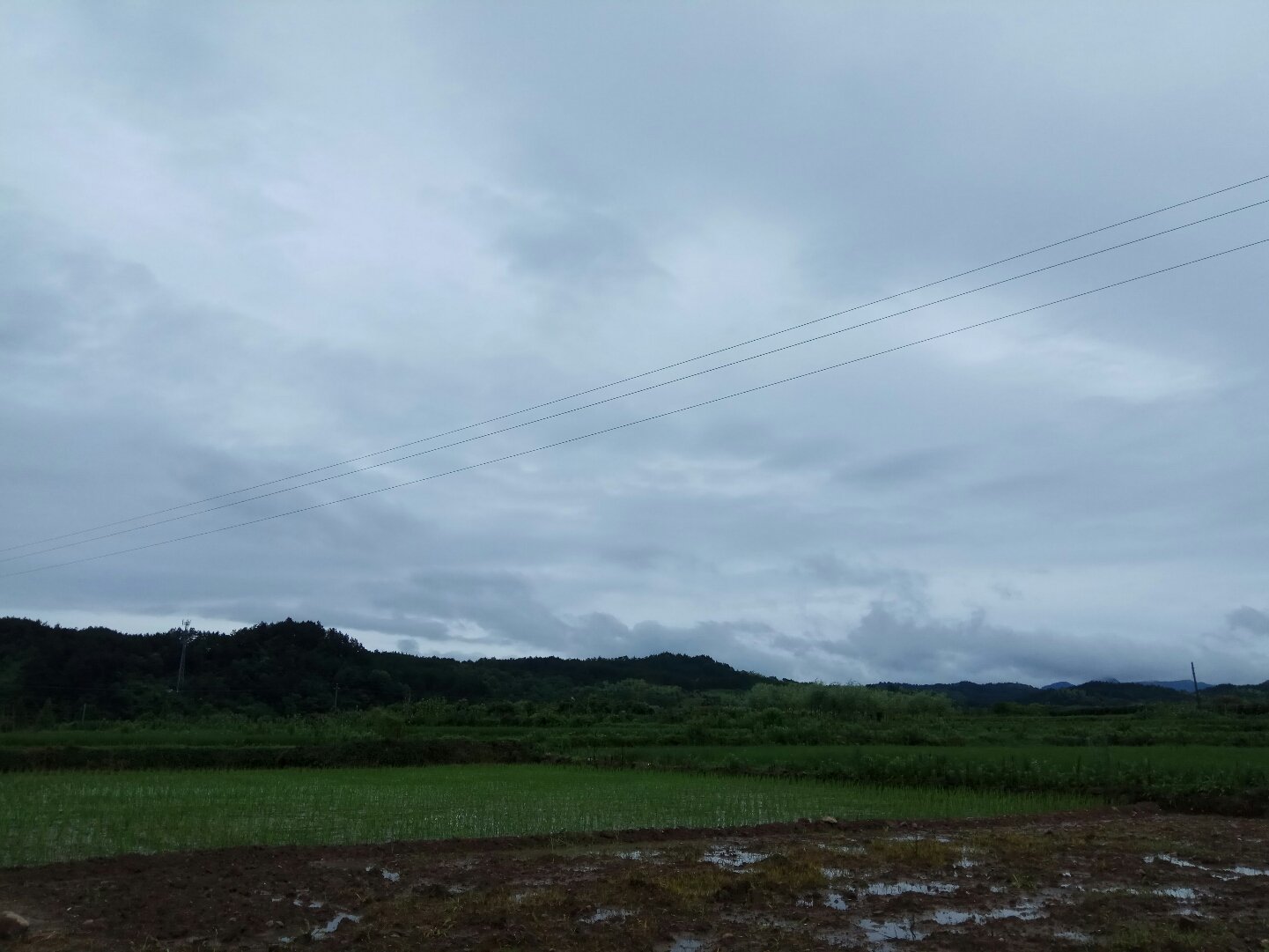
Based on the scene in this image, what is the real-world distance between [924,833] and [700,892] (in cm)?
803

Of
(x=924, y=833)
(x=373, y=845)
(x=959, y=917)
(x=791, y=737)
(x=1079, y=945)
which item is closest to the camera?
(x=1079, y=945)

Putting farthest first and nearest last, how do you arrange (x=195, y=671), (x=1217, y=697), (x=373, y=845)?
1. (x=195, y=671)
2. (x=1217, y=697)
3. (x=373, y=845)

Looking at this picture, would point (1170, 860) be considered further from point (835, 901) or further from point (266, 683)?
point (266, 683)

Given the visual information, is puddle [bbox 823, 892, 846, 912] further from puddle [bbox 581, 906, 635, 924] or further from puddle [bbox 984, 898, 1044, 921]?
puddle [bbox 581, 906, 635, 924]

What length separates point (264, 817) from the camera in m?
18.8

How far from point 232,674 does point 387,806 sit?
192 feet

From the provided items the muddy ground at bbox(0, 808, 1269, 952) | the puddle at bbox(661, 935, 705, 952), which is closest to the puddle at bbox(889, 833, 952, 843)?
the muddy ground at bbox(0, 808, 1269, 952)

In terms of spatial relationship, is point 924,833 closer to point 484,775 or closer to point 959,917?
point 959,917

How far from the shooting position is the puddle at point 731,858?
45.3ft

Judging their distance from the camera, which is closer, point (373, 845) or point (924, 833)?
point (373, 845)

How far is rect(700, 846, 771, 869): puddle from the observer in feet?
45.3

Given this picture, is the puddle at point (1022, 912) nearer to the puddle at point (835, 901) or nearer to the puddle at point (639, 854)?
the puddle at point (835, 901)

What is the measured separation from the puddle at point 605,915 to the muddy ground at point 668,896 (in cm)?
4

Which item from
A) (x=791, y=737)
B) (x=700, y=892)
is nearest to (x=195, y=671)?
(x=791, y=737)
